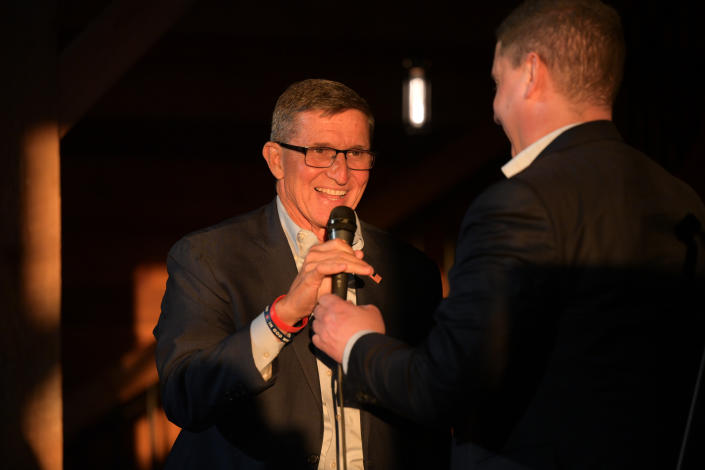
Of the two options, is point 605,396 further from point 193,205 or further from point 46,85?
point 193,205

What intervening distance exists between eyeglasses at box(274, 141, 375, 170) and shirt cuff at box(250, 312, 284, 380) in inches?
21.8

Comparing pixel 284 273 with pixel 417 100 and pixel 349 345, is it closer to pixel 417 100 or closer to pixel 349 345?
pixel 349 345

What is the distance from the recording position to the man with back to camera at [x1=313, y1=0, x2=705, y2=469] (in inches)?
54.2

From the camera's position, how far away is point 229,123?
16.3ft

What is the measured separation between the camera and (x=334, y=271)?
173cm

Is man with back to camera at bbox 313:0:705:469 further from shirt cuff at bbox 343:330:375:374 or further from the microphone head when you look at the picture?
the microphone head

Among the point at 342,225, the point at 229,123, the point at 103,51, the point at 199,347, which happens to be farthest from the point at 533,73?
the point at 229,123

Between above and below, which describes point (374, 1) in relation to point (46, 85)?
above

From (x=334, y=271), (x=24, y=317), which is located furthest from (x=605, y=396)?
(x=24, y=317)

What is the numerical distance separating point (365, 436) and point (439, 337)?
0.63m

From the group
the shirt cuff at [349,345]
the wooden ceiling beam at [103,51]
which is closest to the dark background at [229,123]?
the wooden ceiling beam at [103,51]

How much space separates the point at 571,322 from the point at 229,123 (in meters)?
3.89

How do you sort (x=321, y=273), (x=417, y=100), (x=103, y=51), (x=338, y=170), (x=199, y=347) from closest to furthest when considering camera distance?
1. (x=321, y=273)
2. (x=199, y=347)
3. (x=338, y=170)
4. (x=103, y=51)
5. (x=417, y=100)

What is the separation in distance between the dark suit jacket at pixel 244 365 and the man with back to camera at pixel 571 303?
1.49ft
